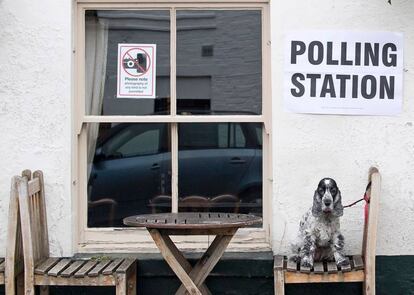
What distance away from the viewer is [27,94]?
5.95 metres

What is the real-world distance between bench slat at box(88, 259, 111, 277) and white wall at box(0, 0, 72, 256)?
0.36 m

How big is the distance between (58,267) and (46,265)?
4.1 inches

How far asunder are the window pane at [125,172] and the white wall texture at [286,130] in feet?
0.83

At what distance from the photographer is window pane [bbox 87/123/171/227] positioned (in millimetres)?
6090

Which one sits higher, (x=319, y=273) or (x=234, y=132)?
(x=234, y=132)

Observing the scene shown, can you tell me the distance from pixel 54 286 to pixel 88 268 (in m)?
A: 0.56

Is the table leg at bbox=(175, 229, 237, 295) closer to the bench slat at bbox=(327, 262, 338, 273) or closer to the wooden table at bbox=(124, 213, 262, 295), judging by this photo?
the wooden table at bbox=(124, 213, 262, 295)

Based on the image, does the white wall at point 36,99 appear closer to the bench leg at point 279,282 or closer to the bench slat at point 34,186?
the bench slat at point 34,186

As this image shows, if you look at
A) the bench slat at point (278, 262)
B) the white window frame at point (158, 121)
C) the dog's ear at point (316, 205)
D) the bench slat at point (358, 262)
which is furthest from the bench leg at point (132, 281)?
the bench slat at point (358, 262)

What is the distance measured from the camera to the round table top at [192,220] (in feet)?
17.3

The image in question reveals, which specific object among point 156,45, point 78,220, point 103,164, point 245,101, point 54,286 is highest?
point 156,45

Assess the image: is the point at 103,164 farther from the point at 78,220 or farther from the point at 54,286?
the point at 54,286

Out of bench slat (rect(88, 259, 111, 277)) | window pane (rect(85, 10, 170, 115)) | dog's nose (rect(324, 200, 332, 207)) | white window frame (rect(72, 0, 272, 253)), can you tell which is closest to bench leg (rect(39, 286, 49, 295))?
white window frame (rect(72, 0, 272, 253))

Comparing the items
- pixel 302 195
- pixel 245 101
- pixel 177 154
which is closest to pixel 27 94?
pixel 177 154
